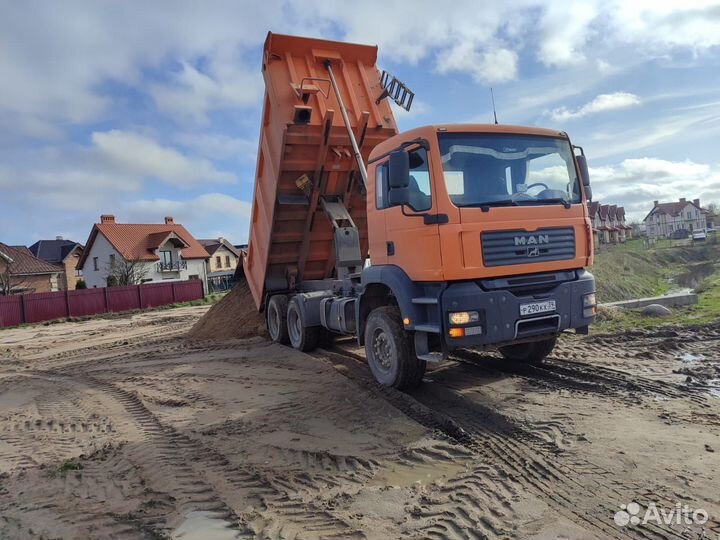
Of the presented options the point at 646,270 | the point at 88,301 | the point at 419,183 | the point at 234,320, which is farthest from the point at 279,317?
the point at 646,270

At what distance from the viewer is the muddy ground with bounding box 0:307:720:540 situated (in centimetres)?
345

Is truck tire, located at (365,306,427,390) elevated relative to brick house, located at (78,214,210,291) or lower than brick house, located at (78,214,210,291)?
lower

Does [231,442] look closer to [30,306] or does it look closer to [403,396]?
[403,396]

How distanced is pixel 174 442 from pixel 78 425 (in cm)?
175

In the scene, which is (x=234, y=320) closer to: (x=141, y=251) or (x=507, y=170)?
(x=507, y=170)

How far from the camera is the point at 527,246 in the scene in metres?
5.46

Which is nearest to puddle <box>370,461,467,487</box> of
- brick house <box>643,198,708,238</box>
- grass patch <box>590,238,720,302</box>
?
grass patch <box>590,238,720,302</box>

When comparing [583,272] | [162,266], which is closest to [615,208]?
[162,266]

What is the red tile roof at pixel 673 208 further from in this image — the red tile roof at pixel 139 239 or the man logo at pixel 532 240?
the man logo at pixel 532 240

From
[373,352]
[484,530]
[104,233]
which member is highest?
[104,233]

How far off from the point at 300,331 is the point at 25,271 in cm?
3760

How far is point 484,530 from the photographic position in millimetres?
3219

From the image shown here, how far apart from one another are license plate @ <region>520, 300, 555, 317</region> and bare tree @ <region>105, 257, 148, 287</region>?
3443 cm

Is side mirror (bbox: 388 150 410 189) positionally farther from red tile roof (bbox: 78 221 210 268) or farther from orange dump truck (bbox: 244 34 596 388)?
red tile roof (bbox: 78 221 210 268)
